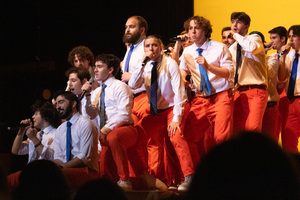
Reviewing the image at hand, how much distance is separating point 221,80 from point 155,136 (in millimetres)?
837

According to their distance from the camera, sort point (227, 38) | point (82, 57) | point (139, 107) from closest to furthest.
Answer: point (139, 107), point (227, 38), point (82, 57)

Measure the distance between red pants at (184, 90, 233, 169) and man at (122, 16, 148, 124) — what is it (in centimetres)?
50

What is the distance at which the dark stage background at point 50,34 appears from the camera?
22.4 ft

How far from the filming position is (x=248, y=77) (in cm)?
498

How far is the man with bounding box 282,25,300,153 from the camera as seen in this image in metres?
5.45

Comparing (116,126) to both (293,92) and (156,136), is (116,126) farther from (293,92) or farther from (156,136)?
(293,92)

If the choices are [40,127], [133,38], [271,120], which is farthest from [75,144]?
[271,120]

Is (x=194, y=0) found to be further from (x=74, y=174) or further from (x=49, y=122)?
(x=74, y=174)

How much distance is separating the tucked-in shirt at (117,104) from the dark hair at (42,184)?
272 centimetres

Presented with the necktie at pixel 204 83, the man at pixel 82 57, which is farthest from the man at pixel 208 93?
the man at pixel 82 57

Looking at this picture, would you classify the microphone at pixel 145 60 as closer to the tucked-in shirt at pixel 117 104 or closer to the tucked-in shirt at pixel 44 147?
the tucked-in shirt at pixel 117 104

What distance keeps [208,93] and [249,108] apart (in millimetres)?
611

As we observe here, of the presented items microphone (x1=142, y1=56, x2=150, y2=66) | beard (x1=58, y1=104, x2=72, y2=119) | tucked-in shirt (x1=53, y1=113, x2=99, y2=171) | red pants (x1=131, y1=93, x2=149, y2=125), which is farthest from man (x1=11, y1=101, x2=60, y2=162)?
microphone (x1=142, y1=56, x2=150, y2=66)

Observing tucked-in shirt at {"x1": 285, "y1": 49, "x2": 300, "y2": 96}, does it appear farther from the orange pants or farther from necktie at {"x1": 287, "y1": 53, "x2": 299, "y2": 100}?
the orange pants
